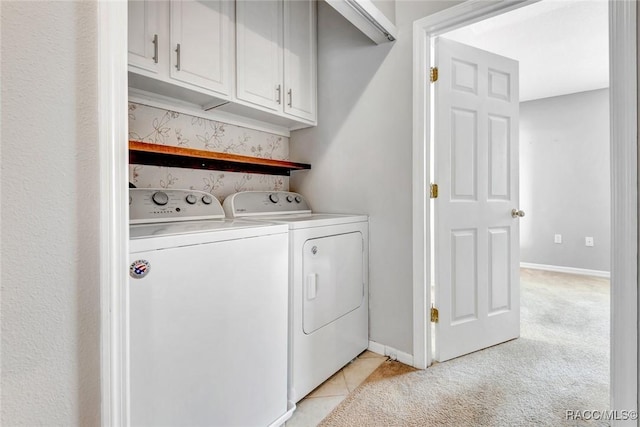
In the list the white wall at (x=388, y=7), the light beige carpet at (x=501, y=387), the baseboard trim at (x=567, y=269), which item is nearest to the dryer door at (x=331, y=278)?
the light beige carpet at (x=501, y=387)

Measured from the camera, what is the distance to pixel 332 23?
7.16 ft

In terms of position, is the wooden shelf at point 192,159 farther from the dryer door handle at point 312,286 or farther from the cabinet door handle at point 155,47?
the dryer door handle at point 312,286

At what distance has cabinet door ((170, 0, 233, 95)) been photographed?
147 centimetres

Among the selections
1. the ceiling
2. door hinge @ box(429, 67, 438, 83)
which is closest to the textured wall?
the ceiling

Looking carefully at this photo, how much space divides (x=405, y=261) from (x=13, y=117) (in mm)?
1779

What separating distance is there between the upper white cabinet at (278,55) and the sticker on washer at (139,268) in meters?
1.19

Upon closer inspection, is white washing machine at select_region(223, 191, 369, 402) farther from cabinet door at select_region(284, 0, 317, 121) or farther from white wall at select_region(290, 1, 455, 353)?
cabinet door at select_region(284, 0, 317, 121)

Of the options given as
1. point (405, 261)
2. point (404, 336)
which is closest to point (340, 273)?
point (405, 261)

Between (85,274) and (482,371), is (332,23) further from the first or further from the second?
(482,371)

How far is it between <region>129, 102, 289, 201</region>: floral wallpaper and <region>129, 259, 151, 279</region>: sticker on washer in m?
0.91

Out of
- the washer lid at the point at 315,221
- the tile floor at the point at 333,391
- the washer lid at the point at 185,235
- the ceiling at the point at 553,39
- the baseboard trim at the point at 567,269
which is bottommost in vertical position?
the tile floor at the point at 333,391

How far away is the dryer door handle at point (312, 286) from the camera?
1525 millimetres

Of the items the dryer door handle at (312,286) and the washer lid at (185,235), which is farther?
the dryer door handle at (312,286)

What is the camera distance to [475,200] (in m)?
1.96
